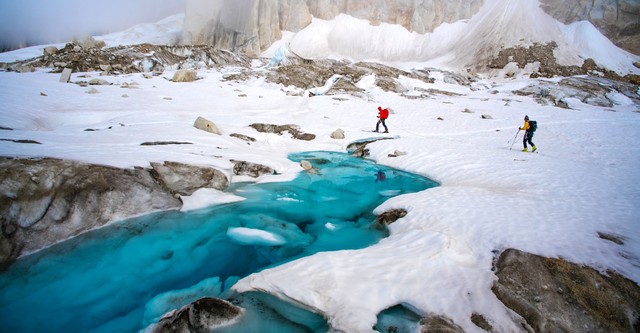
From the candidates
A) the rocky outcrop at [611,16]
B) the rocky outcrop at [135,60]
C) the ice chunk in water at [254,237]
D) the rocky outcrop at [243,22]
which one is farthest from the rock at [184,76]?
the rocky outcrop at [611,16]

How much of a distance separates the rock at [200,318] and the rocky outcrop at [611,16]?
78.1 m

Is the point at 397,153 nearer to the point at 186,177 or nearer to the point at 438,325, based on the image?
the point at 186,177

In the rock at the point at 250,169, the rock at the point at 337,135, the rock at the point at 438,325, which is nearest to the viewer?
the rock at the point at 438,325

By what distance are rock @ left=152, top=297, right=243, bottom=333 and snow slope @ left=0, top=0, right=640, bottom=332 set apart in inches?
32.0

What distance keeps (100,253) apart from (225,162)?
5468 millimetres

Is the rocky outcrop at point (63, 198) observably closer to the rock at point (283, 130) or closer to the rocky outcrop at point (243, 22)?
the rock at point (283, 130)

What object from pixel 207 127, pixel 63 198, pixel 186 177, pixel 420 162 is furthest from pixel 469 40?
pixel 63 198

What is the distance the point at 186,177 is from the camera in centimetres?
1023

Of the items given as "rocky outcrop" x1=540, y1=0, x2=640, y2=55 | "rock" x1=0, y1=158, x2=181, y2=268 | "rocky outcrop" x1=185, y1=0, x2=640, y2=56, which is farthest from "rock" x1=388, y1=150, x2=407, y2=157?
"rocky outcrop" x1=540, y1=0, x2=640, y2=55

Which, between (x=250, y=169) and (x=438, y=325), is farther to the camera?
(x=250, y=169)

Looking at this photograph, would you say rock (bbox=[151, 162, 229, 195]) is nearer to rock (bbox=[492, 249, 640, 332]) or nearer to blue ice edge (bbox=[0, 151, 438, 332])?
blue ice edge (bbox=[0, 151, 438, 332])

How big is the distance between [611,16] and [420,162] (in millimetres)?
70976

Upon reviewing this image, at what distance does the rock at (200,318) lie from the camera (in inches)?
174

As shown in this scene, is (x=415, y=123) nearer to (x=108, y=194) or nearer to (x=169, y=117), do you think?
(x=169, y=117)
